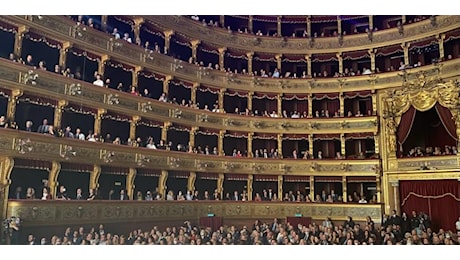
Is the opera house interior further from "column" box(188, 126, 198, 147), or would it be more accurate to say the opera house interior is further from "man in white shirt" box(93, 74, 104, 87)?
"man in white shirt" box(93, 74, 104, 87)

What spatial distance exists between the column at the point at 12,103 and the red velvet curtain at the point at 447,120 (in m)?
13.0

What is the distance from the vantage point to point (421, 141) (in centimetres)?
1554

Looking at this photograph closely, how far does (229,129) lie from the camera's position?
1606 cm

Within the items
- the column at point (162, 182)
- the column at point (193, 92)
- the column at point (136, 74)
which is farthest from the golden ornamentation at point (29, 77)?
the column at point (193, 92)

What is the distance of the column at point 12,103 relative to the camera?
386 inches

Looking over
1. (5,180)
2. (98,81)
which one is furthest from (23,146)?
(98,81)

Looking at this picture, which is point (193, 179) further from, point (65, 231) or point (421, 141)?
point (421, 141)

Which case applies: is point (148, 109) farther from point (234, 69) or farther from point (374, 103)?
point (374, 103)

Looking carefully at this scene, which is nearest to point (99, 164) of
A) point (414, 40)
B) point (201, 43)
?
point (201, 43)

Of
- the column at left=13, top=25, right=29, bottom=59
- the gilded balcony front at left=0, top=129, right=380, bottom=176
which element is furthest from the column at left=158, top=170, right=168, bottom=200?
the column at left=13, top=25, right=29, bottom=59

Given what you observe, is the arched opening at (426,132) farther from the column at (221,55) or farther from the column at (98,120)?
the column at (98,120)

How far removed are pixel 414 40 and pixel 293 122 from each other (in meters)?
5.49

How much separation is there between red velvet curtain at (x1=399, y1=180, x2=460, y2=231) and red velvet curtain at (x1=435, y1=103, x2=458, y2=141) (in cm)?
167
